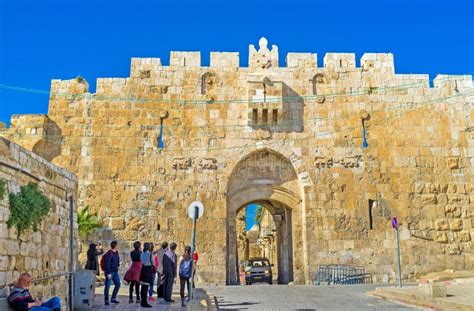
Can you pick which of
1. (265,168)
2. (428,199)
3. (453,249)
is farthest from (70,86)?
(453,249)

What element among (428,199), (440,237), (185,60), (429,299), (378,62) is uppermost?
(185,60)

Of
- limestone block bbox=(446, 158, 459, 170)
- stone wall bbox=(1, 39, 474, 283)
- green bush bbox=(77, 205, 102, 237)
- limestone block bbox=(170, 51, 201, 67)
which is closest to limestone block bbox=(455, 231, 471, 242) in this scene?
stone wall bbox=(1, 39, 474, 283)

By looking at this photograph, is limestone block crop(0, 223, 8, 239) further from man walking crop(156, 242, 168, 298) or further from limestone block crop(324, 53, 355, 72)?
limestone block crop(324, 53, 355, 72)

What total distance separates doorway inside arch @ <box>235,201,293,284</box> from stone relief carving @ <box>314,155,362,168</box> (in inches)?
78.9

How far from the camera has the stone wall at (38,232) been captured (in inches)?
244

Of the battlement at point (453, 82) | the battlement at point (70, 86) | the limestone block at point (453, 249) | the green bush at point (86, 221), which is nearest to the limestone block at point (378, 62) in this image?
the battlement at point (453, 82)

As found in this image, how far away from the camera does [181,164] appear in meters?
16.3

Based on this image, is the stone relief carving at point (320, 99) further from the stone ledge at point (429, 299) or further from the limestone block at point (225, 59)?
the stone ledge at point (429, 299)

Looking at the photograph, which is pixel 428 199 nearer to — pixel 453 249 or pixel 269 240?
pixel 453 249

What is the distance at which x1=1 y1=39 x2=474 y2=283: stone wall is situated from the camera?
16000 millimetres

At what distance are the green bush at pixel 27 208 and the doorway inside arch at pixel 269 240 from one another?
1048 centimetres

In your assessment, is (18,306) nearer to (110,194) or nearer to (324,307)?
(324,307)

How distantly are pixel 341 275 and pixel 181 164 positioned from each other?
6161 mm

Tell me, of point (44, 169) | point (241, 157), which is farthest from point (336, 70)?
Result: point (44, 169)
